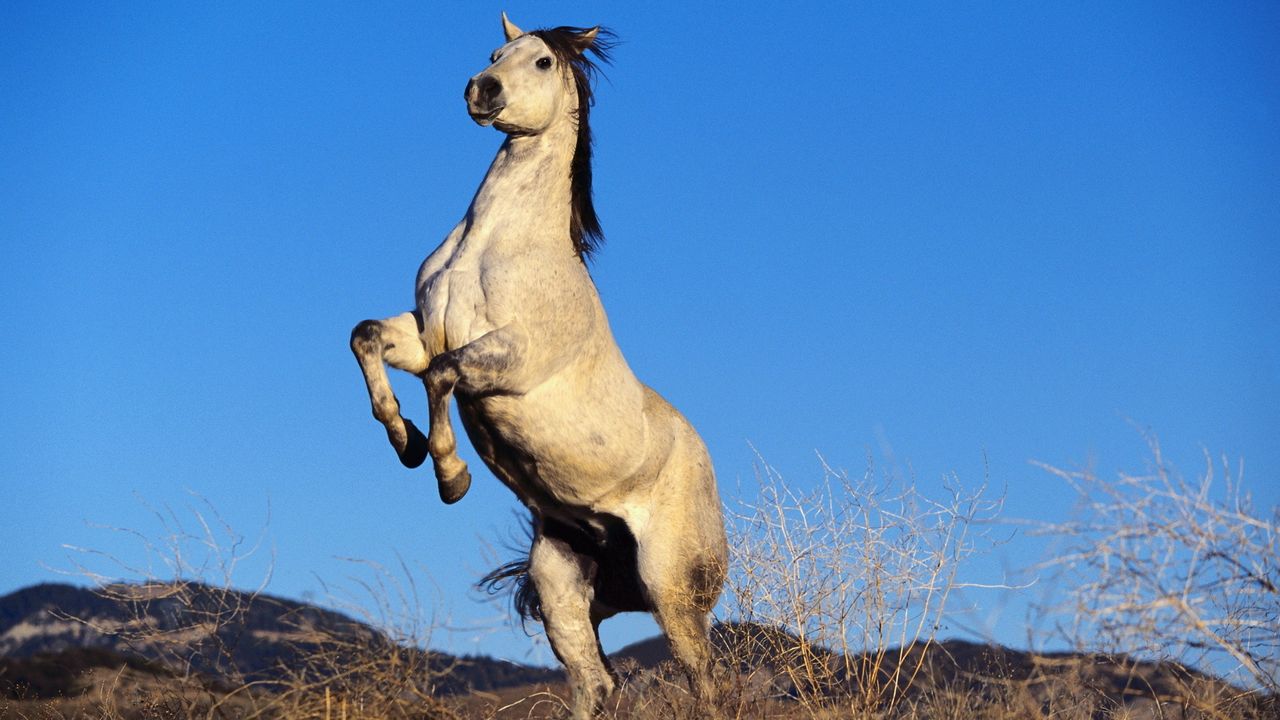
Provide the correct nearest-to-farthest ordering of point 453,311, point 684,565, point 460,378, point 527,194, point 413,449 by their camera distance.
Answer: point 460,378, point 453,311, point 413,449, point 527,194, point 684,565

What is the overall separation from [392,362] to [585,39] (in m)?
1.89

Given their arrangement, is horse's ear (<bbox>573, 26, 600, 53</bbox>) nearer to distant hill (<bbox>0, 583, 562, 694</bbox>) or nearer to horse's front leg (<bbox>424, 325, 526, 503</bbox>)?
horse's front leg (<bbox>424, 325, 526, 503</bbox>)

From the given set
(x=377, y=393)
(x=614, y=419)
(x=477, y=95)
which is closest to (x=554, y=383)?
(x=614, y=419)

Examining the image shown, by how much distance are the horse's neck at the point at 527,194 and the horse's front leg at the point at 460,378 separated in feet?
1.79

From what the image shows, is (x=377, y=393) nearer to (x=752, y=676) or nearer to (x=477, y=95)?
(x=477, y=95)

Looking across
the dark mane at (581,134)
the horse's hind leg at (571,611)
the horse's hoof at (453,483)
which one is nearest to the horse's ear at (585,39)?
the dark mane at (581,134)

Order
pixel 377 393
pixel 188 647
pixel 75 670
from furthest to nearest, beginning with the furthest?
pixel 75 670 → pixel 377 393 → pixel 188 647

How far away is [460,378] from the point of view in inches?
223

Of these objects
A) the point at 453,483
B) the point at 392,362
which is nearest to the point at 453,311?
the point at 392,362

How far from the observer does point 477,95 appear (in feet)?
19.9

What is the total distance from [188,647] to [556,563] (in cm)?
181

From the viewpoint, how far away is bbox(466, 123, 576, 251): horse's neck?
6.14 meters

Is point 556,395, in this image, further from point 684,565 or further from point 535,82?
point 535,82

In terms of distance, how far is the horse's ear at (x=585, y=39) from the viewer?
21.4ft
